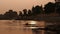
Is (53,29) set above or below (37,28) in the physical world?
above

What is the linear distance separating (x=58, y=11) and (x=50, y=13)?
345cm

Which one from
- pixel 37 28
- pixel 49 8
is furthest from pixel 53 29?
pixel 49 8

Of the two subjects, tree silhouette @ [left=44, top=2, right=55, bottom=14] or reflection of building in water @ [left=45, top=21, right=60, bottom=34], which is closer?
reflection of building in water @ [left=45, top=21, right=60, bottom=34]

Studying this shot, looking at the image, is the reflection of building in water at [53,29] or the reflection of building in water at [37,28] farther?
the reflection of building in water at [37,28]

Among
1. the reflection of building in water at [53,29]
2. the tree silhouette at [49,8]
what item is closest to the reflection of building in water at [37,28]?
the reflection of building in water at [53,29]

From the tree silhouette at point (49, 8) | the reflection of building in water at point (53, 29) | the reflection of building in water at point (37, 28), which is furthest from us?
the tree silhouette at point (49, 8)

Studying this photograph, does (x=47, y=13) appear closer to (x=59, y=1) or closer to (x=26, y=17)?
(x=59, y=1)

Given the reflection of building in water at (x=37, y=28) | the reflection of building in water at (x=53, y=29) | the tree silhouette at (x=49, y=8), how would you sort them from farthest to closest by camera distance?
1. the tree silhouette at (x=49, y=8)
2. the reflection of building in water at (x=37, y=28)
3. the reflection of building in water at (x=53, y=29)

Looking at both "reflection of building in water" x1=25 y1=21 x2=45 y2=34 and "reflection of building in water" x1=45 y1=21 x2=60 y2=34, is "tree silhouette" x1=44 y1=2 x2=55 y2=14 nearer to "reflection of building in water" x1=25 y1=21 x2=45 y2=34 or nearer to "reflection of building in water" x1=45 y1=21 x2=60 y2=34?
"reflection of building in water" x1=25 y1=21 x2=45 y2=34

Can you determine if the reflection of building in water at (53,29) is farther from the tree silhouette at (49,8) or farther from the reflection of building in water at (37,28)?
the tree silhouette at (49,8)

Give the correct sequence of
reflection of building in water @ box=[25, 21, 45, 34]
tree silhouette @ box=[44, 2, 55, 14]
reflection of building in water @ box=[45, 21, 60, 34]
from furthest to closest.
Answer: tree silhouette @ box=[44, 2, 55, 14] → reflection of building in water @ box=[25, 21, 45, 34] → reflection of building in water @ box=[45, 21, 60, 34]

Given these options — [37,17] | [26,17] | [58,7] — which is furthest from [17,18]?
[58,7]

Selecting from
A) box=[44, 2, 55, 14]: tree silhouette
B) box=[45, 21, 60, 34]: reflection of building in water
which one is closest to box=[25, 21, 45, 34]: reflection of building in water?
box=[45, 21, 60, 34]: reflection of building in water

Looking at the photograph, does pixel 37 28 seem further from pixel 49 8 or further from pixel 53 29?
pixel 49 8
